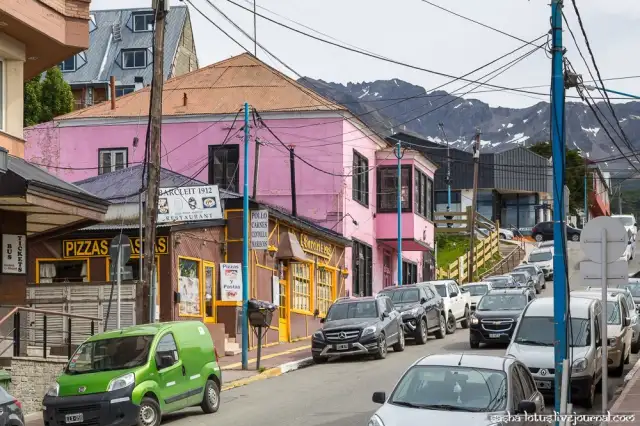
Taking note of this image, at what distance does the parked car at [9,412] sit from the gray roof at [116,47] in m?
65.4

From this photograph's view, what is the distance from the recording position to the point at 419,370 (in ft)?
46.6

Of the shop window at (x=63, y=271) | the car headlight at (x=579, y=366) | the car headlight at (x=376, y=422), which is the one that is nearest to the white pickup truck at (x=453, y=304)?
the shop window at (x=63, y=271)

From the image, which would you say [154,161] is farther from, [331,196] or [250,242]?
[331,196]

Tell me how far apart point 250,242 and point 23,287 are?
27.8ft

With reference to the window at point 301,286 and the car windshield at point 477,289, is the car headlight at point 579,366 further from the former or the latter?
the car windshield at point 477,289

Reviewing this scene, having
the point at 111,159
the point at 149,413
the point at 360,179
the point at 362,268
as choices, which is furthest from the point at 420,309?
the point at 149,413

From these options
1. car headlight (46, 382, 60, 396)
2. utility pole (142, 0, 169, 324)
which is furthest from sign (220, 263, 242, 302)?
car headlight (46, 382, 60, 396)

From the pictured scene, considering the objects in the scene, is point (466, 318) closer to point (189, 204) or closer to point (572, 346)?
point (189, 204)

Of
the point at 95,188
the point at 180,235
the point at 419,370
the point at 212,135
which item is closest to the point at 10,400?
the point at 419,370

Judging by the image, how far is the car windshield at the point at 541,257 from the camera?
6438 centimetres

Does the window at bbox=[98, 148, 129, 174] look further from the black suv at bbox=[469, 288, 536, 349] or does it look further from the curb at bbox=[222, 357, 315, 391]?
the black suv at bbox=[469, 288, 536, 349]

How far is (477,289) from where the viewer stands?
45.2 m

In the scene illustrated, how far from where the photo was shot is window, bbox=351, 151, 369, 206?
46.7m

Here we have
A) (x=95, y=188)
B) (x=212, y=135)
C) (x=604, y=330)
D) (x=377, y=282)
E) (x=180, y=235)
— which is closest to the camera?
(x=604, y=330)
